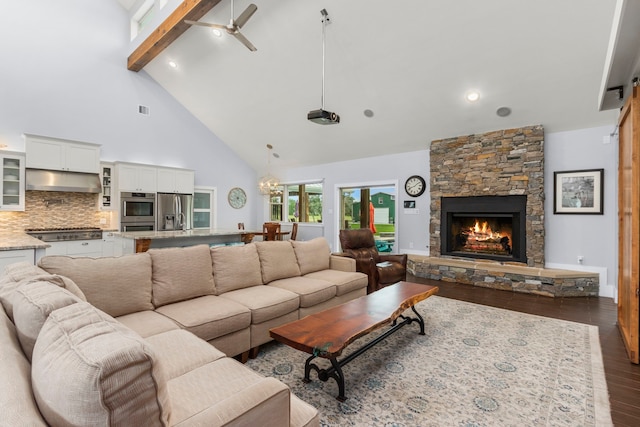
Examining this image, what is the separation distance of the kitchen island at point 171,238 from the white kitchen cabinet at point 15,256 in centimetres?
120

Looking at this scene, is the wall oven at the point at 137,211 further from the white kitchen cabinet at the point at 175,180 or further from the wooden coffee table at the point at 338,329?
the wooden coffee table at the point at 338,329

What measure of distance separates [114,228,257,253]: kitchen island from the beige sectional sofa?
1.79 m

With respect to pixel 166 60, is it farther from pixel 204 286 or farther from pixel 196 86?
pixel 204 286

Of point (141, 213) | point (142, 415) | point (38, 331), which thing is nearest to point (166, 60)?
point (141, 213)

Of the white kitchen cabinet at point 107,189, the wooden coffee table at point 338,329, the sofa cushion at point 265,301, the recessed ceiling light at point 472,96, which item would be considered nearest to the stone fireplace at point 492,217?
the recessed ceiling light at point 472,96

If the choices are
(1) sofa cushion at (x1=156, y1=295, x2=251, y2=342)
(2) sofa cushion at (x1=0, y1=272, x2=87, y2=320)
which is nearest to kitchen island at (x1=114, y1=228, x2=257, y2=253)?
(1) sofa cushion at (x1=156, y1=295, x2=251, y2=342)

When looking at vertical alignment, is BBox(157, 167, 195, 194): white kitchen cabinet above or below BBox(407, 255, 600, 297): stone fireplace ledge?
above

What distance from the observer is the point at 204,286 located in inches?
110

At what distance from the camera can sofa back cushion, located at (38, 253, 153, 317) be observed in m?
2.16

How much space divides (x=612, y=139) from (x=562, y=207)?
1156 millimetres

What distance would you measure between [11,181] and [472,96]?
7.72 metres

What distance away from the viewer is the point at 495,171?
17.4 feet

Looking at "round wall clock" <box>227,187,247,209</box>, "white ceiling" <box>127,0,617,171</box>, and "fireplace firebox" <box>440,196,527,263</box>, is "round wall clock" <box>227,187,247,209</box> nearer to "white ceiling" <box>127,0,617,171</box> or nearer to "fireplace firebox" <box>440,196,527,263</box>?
"white ceiling" <box>127,0,617,171</box>

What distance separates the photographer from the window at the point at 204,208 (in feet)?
26.6
